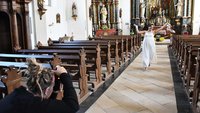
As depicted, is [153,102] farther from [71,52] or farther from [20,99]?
[20,99]

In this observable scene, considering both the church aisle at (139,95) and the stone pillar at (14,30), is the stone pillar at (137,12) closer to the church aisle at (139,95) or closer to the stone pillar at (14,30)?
the church aisle at (139,95)

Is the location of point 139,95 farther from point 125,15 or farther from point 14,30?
point 125,15

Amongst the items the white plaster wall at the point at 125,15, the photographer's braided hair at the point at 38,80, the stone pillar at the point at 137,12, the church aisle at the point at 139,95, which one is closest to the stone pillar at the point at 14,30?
the church aisle at the point at 139,95

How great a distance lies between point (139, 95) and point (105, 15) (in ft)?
43.5

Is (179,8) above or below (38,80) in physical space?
above

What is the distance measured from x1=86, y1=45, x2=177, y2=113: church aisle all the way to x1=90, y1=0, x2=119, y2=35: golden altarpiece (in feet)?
34.6

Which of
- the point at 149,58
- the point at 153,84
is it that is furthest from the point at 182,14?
the point at 153,84

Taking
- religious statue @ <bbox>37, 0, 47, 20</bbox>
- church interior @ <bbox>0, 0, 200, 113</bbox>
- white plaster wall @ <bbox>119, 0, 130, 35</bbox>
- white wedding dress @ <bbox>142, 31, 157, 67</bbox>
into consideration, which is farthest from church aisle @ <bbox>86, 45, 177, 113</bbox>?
white plaster wall @ <bbox>119, 0, 130, 35</bbox>

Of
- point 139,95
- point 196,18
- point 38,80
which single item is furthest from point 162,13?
point 38,80

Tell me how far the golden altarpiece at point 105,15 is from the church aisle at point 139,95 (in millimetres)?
10545

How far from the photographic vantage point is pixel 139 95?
459 centimetres

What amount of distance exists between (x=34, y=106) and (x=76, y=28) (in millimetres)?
11062

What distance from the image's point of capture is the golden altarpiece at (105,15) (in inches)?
668

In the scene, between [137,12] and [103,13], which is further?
[137,12]
